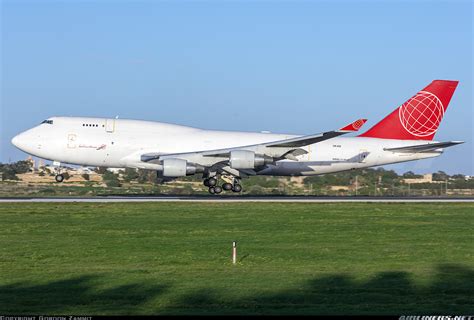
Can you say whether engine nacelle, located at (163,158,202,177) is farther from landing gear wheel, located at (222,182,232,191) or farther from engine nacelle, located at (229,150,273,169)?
landing gear wheel, located at (222,182,232,191)

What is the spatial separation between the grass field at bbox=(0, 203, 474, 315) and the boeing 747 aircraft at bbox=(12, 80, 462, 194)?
10.7 metres

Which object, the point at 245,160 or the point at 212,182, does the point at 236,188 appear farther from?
the point at 245,160

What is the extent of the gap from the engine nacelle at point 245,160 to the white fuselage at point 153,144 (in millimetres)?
2832

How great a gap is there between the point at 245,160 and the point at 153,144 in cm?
586

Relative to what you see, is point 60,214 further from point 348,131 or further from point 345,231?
point 348,131

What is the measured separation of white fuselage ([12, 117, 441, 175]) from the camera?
4906 centimetres

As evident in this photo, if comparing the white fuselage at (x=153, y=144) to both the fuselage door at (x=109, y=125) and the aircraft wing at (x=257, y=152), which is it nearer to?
the fuselage door at (x=109, y=125)

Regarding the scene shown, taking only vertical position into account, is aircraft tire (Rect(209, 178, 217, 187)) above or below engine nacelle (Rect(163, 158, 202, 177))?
below

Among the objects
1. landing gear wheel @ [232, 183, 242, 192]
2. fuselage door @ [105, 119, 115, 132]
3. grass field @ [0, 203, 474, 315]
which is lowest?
grass field @ [0, 203, 474, 315]

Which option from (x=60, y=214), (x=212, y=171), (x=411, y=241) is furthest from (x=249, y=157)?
(x=411, y=241)

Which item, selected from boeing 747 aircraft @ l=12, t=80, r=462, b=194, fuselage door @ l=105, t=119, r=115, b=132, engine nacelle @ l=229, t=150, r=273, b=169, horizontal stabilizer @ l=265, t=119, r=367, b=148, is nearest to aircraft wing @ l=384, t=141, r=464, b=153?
boeing 747 aircraft @ l=12, t=80, r=462, b=194

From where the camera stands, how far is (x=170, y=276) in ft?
63.8

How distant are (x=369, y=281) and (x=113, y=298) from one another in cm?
597

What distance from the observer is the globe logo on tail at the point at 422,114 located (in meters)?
54.7
